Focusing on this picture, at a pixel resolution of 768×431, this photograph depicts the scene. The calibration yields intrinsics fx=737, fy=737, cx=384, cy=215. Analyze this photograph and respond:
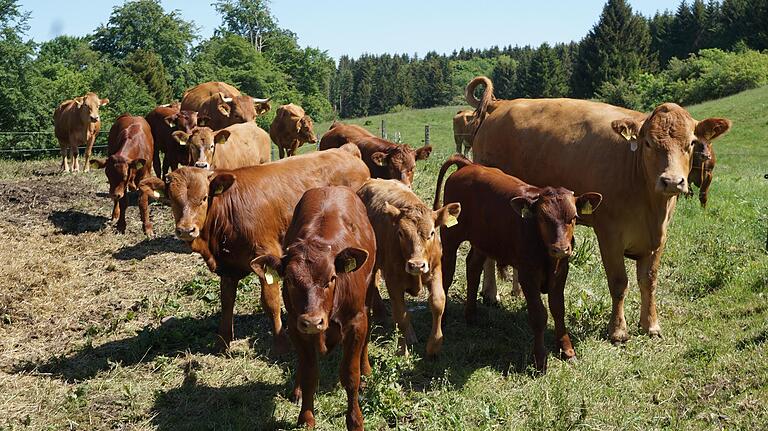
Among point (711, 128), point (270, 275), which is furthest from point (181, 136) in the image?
point (711, 128)

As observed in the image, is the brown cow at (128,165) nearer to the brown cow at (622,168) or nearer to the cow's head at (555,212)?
the brown cow at (622,168)

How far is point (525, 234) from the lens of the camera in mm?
7125

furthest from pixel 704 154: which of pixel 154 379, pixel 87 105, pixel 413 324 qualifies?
pixel 87 105

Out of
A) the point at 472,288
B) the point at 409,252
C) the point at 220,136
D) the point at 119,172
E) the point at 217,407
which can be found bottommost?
the point at 217,407

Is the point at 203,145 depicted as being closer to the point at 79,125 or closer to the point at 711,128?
the point at 711,128

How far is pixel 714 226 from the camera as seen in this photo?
39.2 feet

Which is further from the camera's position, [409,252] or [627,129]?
[627,129]

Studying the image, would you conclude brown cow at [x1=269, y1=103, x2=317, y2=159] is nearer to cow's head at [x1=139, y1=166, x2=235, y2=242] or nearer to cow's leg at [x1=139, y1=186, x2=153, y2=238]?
cow's leg at [x1=139, y1=186, x2=153, y2=238]

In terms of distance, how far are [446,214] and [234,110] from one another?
10.4 meters

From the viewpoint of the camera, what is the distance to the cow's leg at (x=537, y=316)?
6934 millimetres

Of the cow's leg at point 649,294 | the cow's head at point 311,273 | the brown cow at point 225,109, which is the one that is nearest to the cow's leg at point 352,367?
the cow's head at point 311,273

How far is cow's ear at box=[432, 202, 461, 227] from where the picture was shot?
279 inches

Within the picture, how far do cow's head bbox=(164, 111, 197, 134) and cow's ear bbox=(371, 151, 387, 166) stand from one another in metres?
4.41

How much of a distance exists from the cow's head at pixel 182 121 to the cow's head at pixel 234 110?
6.67 ft
